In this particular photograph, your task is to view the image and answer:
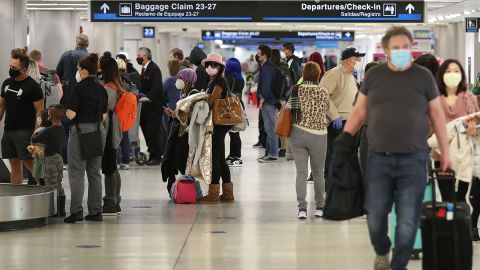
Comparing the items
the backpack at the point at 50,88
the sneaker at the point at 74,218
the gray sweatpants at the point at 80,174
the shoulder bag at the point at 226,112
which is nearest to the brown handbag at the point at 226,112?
the shoulder bag at the point at 226,112

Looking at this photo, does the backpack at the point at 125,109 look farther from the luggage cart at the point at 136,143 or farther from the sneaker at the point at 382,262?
the luggage cart at the point at 136,143

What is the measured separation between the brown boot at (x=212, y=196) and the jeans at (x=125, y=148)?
3.97 m

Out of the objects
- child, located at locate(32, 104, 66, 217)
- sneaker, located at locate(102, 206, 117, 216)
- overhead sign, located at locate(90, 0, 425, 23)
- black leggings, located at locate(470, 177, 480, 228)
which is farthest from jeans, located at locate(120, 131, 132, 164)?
black leggings, located at locate(470, 177, 480, 228)

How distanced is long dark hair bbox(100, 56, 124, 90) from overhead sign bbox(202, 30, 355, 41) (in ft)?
96.9

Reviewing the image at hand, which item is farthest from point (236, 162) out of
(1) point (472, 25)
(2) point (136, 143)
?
(1) point (472, 25)

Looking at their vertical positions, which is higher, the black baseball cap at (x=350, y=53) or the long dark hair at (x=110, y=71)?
the black baseball cap at (x=350, y=53)

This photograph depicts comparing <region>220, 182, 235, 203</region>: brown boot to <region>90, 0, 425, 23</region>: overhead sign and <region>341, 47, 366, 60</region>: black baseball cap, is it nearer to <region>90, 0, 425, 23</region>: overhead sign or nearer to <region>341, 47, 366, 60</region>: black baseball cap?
<region>341, 47, 366, 60</region>: black baseball cap

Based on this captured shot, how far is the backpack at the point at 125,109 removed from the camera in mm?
11070

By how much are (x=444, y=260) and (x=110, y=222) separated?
4.72 meters

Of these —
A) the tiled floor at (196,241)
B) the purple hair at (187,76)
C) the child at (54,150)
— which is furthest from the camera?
the purple hair at (187,76)

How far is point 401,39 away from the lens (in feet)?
22.7

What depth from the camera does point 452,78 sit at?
27.6 feet

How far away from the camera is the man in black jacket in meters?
17.0

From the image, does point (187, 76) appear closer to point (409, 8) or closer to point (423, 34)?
point (409, 8)
